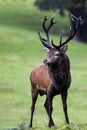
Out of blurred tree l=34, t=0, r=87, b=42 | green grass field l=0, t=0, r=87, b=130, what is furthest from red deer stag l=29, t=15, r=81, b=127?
blurred tree l=34, t=0, r=87, b=42

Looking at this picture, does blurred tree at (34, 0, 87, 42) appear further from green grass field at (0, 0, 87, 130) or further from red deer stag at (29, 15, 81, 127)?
red deer stag at (29, 15, 81, 127)

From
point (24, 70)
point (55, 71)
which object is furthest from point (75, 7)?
point (55, 71)

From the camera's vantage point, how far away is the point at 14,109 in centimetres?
3084

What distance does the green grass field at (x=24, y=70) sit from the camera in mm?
28562

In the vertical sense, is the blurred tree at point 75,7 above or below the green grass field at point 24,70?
above

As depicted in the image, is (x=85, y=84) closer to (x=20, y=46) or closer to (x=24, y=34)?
(x=20, y=46)

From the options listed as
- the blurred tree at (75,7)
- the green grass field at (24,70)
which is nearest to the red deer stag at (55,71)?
the green grass field at (24,70)

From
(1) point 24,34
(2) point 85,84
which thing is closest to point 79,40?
(1) point 24,34

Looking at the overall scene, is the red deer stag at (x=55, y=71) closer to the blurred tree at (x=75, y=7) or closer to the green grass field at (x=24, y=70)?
the green grass field at (x=24, y=70)

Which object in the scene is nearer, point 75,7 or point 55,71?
point 55,71

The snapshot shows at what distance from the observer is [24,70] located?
4450 centimetres

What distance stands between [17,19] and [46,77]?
6342 centimetres

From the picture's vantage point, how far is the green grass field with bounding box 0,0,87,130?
28562mm

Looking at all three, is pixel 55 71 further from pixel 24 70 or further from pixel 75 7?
pixel 75 7
